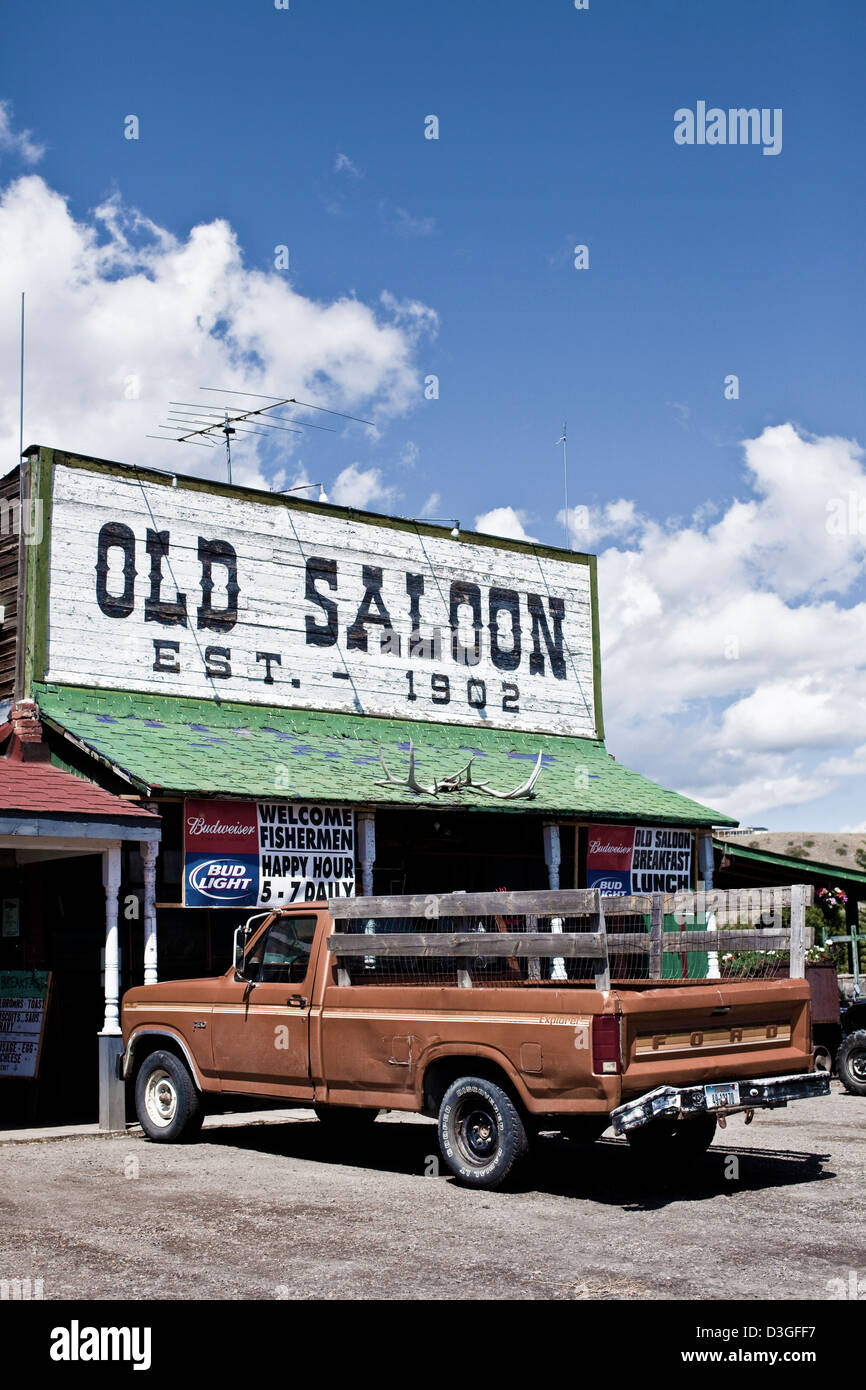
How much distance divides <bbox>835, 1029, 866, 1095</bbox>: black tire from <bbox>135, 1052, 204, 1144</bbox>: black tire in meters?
7.85

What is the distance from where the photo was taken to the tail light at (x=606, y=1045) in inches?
344

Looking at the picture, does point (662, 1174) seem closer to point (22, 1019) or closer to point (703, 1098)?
point (703, 1098)

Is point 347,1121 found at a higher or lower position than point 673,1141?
lower

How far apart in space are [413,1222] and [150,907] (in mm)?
7635

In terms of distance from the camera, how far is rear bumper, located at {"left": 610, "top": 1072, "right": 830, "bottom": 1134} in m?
8.63

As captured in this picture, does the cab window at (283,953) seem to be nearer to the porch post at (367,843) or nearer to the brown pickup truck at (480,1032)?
the brown pickup truck at (480,1032)

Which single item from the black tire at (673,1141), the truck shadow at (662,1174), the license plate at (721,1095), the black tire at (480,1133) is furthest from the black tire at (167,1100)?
the license plate at (721,1095)

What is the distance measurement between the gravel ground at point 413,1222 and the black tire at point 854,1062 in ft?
11.0

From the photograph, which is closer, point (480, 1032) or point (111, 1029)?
point (480, 1032)

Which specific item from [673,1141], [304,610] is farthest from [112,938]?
[304,610]

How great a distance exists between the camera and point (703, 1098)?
355 inches

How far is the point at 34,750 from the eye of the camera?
15.8 m
